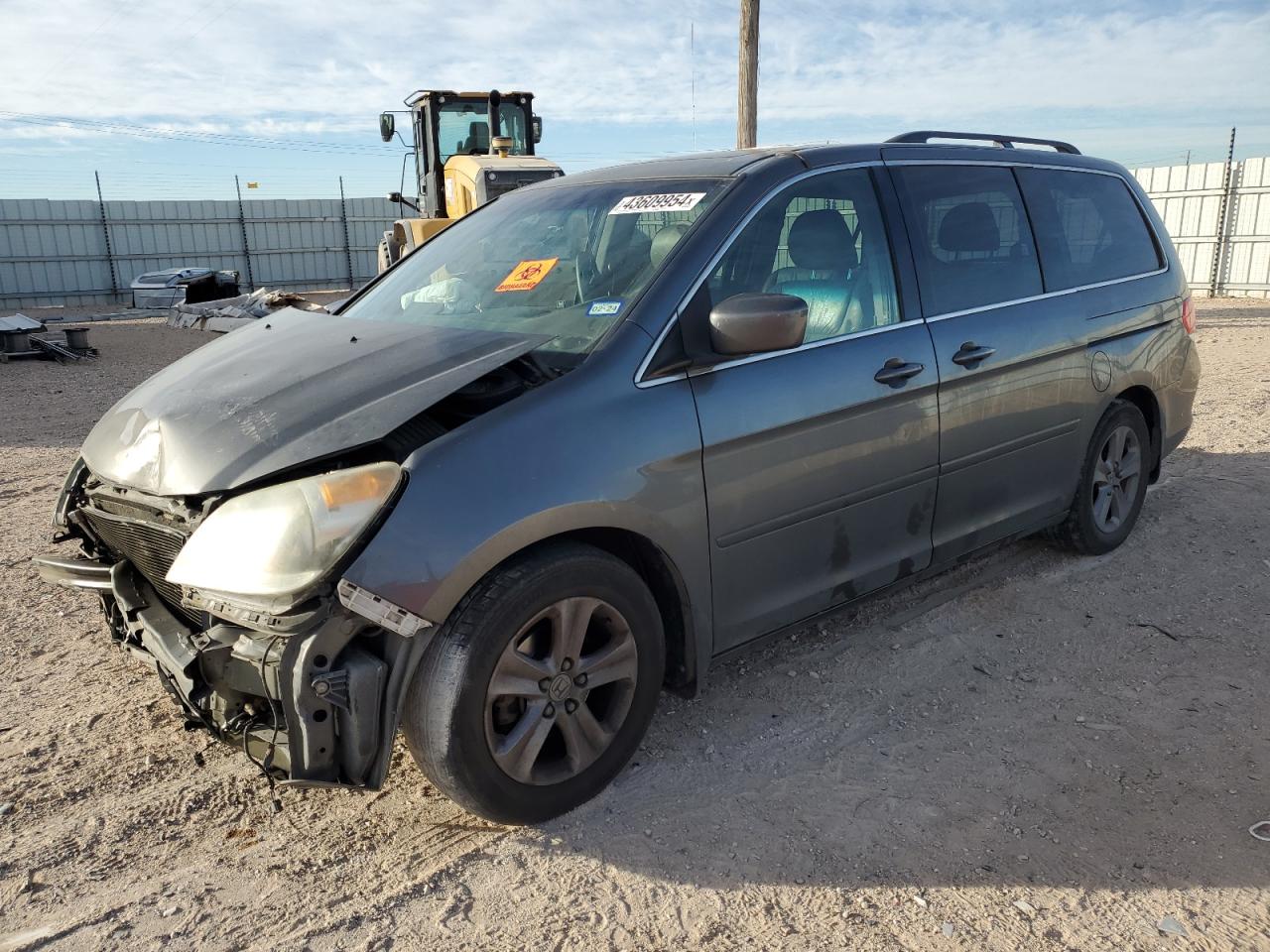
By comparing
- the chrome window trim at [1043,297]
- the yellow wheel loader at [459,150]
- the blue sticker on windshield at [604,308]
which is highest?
the yellow wheel loader at [459,150]

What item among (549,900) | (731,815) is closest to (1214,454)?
(731,815)

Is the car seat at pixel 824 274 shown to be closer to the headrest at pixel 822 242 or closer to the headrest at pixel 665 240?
the headrest at pixel 822 242

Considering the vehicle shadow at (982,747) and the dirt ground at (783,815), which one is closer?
the dirt ground at (783,815)

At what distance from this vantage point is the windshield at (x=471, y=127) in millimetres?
14258

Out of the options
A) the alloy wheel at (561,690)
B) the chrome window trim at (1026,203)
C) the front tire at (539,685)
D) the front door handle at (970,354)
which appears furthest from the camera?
the chrome window trim at (1026,203)

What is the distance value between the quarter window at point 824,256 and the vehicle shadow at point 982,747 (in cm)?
133

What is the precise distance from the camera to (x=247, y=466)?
2.53m

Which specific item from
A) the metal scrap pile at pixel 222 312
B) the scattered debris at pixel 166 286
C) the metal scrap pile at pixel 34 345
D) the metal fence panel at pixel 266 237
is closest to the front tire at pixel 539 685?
the metal scrap pile at pixel 34 345

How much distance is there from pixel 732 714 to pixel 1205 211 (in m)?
21.0

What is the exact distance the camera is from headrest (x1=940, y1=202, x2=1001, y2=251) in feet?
12.4

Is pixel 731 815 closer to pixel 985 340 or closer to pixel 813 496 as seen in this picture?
pixel 813 496

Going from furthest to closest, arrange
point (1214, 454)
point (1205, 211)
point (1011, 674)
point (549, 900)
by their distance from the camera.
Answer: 1. point (1205, 211)
2. point (1214, 454)
3. point (1011, 674)
4. point (549, 900)

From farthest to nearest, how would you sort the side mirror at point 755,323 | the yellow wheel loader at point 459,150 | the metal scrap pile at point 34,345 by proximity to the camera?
the yellow wheel loader at point 459,150 → the metal scrap pile at point 34,345 → the side mirror at point 755,323

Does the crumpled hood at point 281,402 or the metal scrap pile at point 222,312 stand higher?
the crumpled hood at point 281,402
